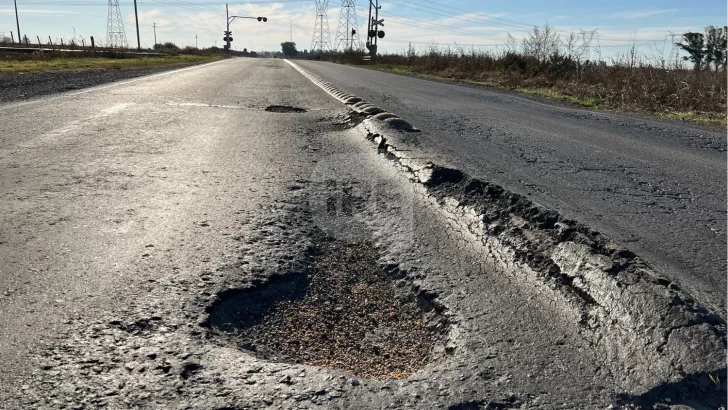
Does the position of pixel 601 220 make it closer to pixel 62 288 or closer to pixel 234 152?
pixel 62 288

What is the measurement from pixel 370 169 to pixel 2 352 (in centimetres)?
292

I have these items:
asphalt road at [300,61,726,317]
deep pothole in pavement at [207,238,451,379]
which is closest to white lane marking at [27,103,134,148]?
asphalt road at [300,61,726,317]

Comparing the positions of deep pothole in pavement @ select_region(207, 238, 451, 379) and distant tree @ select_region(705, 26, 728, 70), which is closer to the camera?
deep pothole in pavement @ select_region(207, 238, 451, 379)

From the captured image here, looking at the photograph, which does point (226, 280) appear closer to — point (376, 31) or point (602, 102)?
point (602, 102)

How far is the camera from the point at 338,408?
1467 millimetres

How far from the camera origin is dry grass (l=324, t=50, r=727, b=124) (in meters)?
10.7

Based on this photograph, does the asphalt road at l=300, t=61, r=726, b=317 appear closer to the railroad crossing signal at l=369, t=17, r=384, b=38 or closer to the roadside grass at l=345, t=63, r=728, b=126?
the roadside grass at l=345, t=63, r=728, b=126

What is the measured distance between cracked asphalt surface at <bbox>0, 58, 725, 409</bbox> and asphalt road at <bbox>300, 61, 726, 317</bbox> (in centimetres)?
8

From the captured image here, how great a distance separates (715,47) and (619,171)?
17.1 m

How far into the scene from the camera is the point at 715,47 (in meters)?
18.0

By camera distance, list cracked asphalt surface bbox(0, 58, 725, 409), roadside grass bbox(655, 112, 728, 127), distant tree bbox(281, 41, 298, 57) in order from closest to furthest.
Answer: cracked asphalt surface bbox(0, 58, 725, 409), roadside grass bbox(655, 112, 728, 127), distant tree bbox(281, 41, 298, 57)

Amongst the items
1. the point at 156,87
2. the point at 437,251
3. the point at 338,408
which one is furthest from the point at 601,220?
the point at 156,87

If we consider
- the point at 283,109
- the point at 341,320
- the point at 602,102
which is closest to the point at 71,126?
the point at 283,109

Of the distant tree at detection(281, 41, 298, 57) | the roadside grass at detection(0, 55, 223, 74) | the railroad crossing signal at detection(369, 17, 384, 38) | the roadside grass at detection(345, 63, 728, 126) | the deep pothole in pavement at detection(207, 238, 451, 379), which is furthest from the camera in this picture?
the distant tree at detection(281, 41, 298, 57)
